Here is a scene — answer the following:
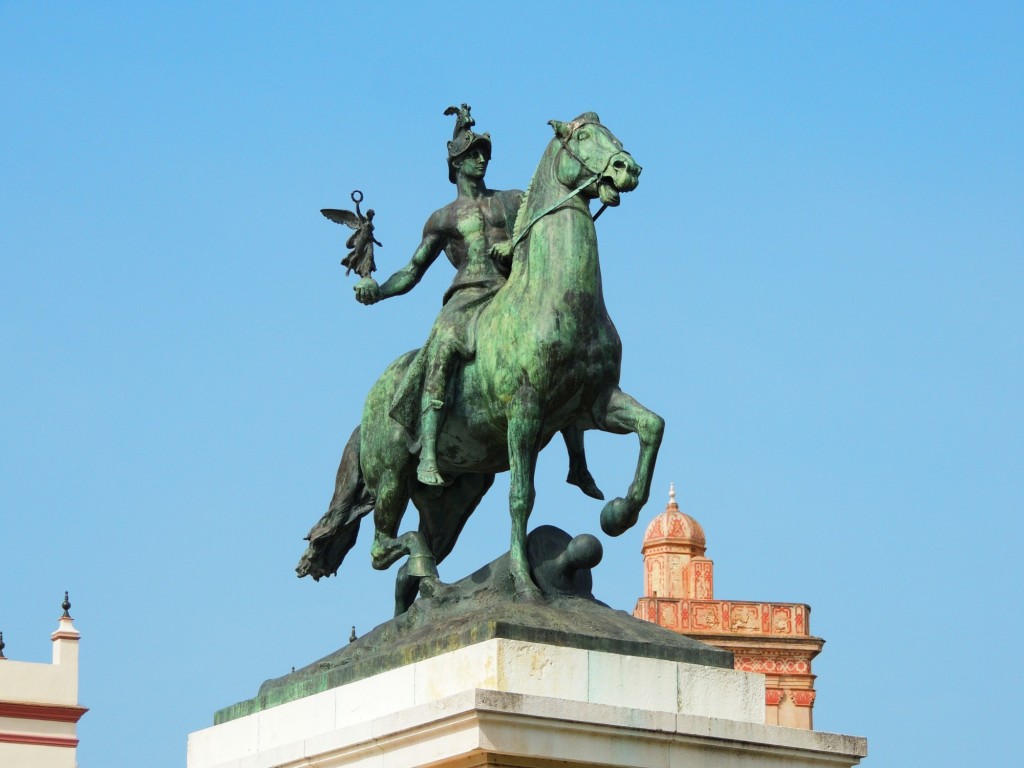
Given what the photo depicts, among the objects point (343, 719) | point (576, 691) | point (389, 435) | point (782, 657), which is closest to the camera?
point (576, 691)

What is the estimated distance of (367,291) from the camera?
11648 mm

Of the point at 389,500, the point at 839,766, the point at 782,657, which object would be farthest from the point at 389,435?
the point at 782,657

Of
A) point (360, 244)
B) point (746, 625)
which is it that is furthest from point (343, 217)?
point (746, 625)

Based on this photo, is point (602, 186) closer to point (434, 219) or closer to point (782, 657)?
point (434, 219)

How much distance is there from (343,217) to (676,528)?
31069 millimetres

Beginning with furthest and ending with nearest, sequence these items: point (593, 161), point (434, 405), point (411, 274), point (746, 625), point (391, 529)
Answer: point (746, 625) < point (411, 274) < point (391, 529) < point (434, 405) < point (593, 161)

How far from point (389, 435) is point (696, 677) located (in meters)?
2.18

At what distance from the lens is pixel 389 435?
11367mm

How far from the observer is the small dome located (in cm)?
4247

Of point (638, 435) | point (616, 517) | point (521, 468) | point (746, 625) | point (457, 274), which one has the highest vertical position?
point (746, 625)

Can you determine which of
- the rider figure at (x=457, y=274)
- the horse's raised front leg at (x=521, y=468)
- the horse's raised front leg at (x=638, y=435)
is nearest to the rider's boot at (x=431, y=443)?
the rider figure at (x=457, y=274)

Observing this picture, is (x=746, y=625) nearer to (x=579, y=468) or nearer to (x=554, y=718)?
(x=579, y=468)

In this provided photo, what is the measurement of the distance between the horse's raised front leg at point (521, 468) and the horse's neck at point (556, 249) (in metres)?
0.52

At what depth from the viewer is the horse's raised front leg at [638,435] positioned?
1045cm
